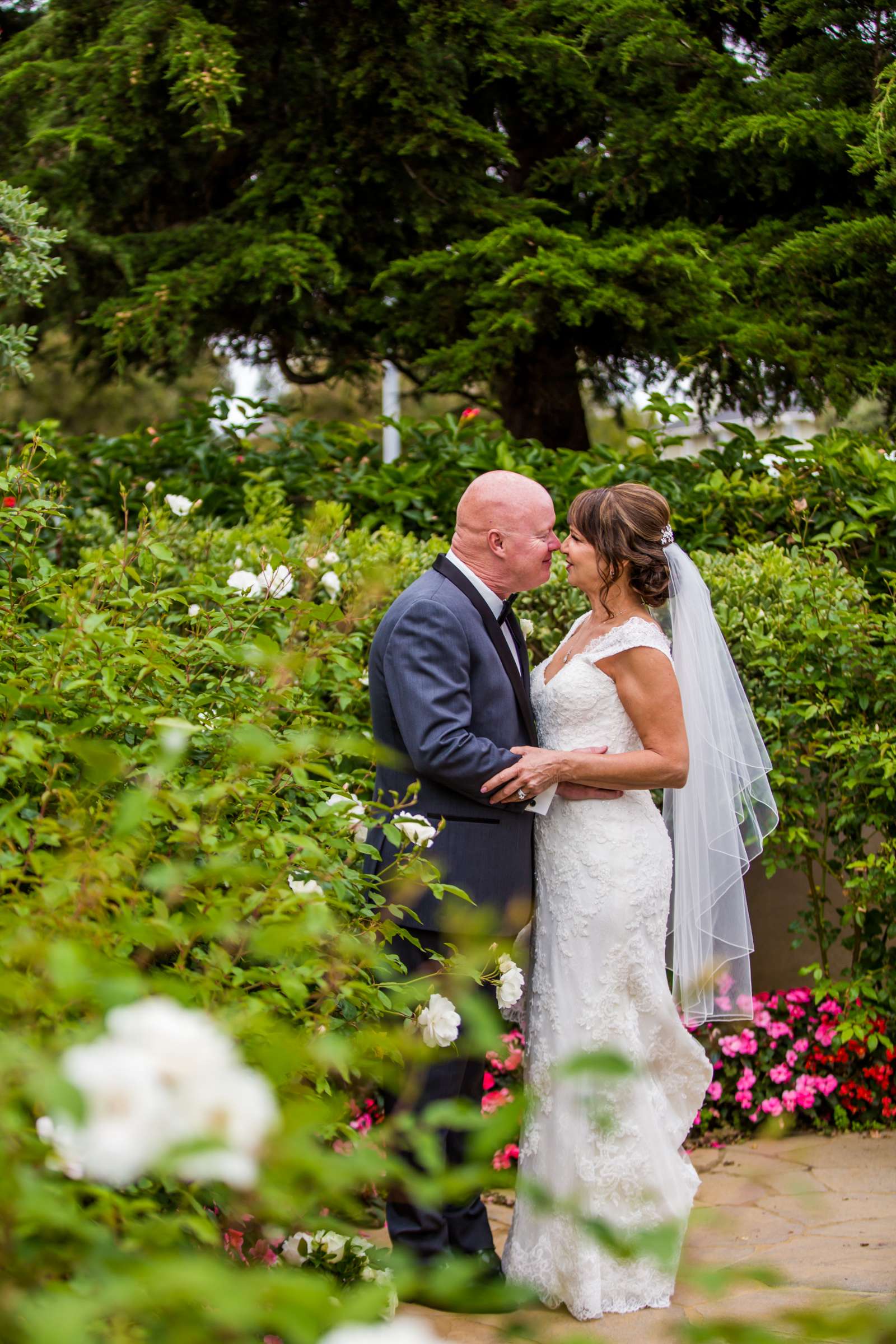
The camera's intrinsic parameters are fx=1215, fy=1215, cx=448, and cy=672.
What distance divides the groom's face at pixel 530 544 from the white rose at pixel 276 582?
76 cm

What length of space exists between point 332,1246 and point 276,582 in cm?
144

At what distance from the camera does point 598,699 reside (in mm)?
3414

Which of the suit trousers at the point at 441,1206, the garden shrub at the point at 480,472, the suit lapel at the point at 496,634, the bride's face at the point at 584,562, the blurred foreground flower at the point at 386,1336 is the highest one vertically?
the garden shrub at the point at 480,472

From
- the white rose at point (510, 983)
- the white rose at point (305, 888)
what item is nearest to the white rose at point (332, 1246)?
the white rose at point (510, 983)

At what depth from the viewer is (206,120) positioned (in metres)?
5.84

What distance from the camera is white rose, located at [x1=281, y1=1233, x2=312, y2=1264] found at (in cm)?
246

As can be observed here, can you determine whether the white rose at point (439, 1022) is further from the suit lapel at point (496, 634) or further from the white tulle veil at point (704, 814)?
the white tulle veil at point (704, 814)

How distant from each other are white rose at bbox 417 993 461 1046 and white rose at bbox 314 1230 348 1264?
49 centimetres

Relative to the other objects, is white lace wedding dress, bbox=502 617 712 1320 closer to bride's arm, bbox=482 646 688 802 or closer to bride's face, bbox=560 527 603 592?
bride's arm, bbox=482 646 688 802

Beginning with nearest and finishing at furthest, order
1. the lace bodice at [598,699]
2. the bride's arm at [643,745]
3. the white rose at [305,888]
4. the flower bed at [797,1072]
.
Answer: the white rose at [305,888] < the bride's arm at [643,745] < the lace bodice at [598,699] < the flower bed at [797,1072]

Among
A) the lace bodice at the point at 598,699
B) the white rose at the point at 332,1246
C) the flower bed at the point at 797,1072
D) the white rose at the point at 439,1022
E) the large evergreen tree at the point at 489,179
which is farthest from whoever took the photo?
the large evergreen tree at the point at 489,179

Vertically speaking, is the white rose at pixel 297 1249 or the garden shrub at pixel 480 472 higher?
the garden shrub at pixel 480 472

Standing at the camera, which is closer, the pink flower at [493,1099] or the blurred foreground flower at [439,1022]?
the blurred foreground flower at [439,1022]

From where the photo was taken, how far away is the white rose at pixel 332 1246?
2.56 metres
